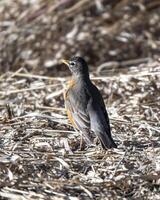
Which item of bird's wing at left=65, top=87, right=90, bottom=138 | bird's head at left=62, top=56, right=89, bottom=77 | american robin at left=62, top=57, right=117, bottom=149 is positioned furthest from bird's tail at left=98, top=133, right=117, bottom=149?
bird's head at left=62, top=56, right=89, bottom=77

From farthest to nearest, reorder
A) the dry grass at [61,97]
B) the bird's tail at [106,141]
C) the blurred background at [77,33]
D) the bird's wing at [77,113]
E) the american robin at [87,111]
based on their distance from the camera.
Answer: the blurred background at [77,33] → the bird's wing at [77,113] → the american robin at [87,111] → the bird's tail at [106,141] → the dry grass at [61,97]

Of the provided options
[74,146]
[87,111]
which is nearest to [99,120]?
[87,111]

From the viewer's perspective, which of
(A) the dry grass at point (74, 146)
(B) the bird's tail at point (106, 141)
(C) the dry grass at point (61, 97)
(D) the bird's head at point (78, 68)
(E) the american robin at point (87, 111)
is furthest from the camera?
(D) the bird's head at point (78, 68)

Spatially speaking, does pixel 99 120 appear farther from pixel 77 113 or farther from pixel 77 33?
pixel 77 33

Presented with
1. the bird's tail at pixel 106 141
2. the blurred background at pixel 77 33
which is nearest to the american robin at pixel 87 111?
the bird's tail at pixel 106 141

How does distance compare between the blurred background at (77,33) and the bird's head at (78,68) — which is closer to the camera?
the bird's head at (78,68)

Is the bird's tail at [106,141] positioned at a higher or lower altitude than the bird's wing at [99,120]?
lower

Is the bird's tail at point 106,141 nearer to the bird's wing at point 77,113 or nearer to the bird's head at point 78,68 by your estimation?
the bird's wing at point 77,113

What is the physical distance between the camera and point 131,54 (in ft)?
40.6

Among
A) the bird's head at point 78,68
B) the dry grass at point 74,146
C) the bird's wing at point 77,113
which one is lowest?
the dry grass at point 74,146

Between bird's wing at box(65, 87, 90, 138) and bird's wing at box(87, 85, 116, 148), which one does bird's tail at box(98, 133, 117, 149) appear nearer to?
bird's wing at box(87, 85, 116, 148)

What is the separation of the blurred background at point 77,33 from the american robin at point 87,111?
3.80 metres

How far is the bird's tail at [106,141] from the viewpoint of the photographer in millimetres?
7184

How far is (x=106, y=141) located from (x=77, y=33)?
5.78m
